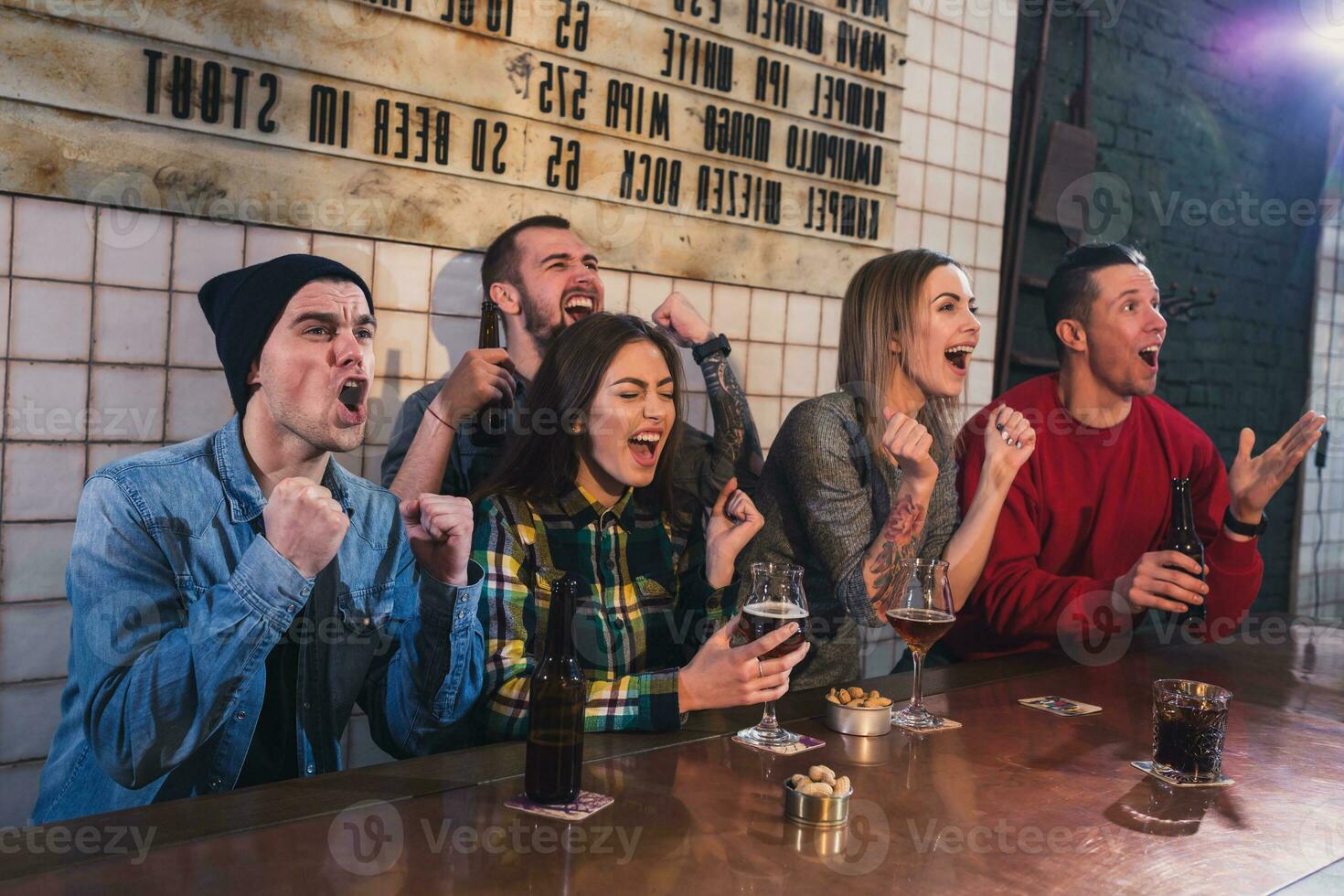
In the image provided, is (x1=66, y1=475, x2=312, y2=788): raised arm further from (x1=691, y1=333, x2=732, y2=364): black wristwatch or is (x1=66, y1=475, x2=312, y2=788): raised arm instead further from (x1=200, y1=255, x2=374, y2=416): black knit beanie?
(x1=691, y1=333, x2=732, y2=364): black wristwatch

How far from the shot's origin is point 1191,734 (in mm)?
1319

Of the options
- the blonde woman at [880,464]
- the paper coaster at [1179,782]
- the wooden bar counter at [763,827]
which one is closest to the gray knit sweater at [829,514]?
the blonde woman at [880,464]

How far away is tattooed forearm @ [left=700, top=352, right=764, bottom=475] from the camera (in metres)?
2.63

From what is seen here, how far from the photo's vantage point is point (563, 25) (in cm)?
278

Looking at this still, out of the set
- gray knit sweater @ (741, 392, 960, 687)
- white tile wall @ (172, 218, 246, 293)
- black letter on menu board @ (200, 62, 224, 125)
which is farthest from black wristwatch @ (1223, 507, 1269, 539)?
black letter on menu board @ (200, 62, 224, 125)

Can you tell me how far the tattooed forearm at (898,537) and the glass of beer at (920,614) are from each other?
0.59m

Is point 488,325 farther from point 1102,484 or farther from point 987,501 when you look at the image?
point 1102,484

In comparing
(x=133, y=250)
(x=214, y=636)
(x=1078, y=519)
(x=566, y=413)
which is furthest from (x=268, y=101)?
(x=1078, y=519)

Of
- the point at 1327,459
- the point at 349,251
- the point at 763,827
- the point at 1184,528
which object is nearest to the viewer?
the point at 763,827

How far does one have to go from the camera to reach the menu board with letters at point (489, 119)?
2145 millimetres

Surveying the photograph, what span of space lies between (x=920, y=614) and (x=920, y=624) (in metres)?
0.02

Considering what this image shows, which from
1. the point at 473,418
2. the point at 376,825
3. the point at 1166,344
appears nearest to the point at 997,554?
the point at 473,418

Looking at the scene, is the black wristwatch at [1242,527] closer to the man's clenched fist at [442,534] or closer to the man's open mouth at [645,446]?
the man's open mouth at [645,446]

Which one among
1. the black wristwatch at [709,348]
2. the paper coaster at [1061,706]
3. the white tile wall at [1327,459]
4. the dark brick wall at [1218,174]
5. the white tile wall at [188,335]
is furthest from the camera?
the white tile wall at [1327,459]
